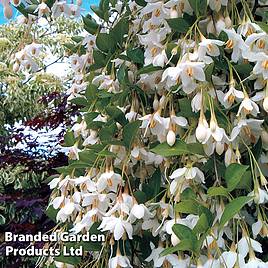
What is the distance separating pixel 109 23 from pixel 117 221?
0.50m

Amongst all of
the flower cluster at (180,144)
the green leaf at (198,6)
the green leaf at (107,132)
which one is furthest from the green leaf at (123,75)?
the green leaf at (198,6)

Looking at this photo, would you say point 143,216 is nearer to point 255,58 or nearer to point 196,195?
point 196,195

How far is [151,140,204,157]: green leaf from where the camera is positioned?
0.78 meters

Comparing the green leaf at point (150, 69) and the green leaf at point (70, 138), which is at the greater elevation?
the green leaf at point (150, 69)

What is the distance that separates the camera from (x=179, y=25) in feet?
2.80

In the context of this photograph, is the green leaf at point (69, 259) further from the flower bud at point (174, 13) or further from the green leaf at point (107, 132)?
the flower bud at point (174, 13)

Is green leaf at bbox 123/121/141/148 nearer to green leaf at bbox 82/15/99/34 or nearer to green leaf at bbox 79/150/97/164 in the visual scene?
green leaf at bbox 79/150/97/164

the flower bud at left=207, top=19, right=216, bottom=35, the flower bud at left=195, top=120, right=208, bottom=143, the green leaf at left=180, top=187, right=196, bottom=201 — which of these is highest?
the flower bud at left=207, top=19, right=216, bottom=35

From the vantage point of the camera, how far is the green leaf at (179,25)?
85 cm

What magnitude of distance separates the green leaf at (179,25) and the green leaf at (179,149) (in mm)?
192

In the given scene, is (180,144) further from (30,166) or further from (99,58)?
(30,166)

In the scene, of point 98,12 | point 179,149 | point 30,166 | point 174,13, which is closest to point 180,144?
point 179,149

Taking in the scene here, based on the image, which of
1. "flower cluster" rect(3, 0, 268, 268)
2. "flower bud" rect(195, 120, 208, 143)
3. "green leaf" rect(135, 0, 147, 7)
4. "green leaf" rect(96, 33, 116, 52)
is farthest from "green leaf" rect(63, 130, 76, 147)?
"flower bud" rect(195, 120, 208, 143)

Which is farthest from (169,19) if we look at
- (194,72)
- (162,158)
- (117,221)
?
(117,221)
